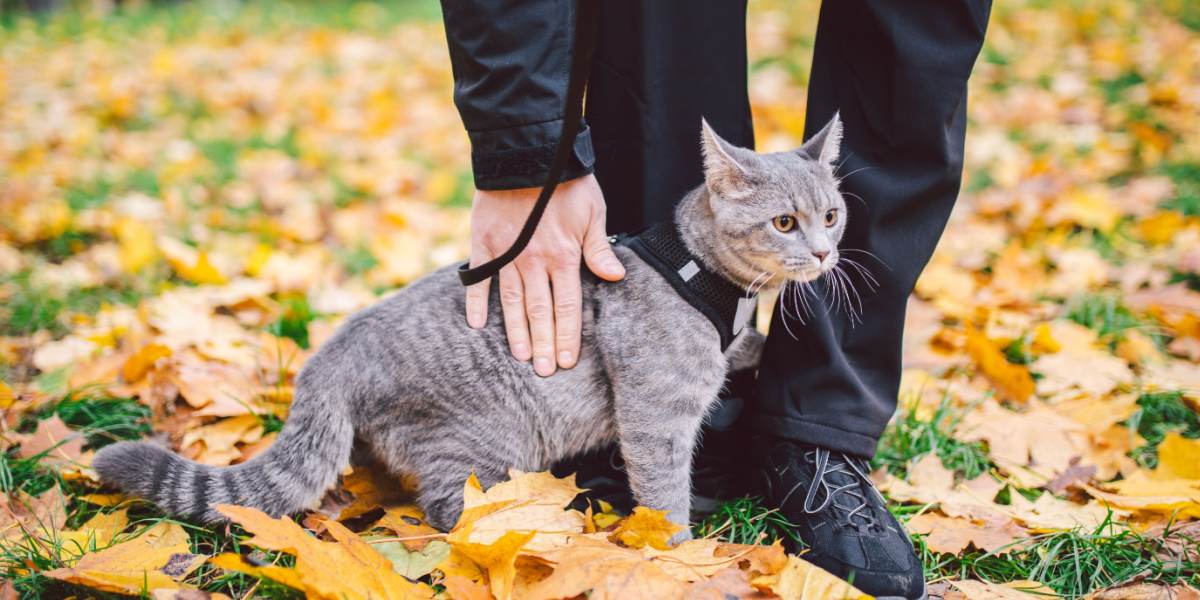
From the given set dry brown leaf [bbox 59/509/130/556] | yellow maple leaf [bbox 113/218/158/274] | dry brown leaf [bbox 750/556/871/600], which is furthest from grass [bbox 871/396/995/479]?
yellow maple leaf [bbox 113/218/158/274]

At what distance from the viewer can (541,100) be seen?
5.48 feet

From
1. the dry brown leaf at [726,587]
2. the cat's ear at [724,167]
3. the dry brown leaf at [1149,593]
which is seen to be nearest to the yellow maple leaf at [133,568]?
the dry brown leaf at [726,587]

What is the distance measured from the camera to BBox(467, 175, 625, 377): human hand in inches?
69.8

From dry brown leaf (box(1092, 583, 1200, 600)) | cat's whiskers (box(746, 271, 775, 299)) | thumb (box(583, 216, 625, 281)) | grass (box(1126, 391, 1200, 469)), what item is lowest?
grass (box(1126, 391, 1200, 469))

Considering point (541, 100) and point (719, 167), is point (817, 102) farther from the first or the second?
point (541, 100)

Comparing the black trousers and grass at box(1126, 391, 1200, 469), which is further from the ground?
the black trousers

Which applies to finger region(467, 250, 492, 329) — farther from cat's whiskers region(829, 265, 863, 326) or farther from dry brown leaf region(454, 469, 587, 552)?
cat's whiskers region(829, 265, 863, 326)

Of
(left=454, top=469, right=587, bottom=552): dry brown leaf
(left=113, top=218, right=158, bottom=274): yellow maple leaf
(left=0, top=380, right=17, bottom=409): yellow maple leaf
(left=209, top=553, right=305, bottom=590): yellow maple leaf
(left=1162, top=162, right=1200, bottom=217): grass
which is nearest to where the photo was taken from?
(left=209, top=553, right=305, bottom=590): yellow maple leaf

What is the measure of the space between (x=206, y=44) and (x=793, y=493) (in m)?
8.13

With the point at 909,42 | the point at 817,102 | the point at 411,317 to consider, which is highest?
the point at 909,42

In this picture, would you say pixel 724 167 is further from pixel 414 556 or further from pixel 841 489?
pixel 414 556

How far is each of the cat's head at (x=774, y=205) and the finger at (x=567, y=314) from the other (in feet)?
1.24

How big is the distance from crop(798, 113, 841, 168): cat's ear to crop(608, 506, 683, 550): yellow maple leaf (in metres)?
0.96

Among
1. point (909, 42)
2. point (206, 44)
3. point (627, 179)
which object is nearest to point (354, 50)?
point (206, 44)
